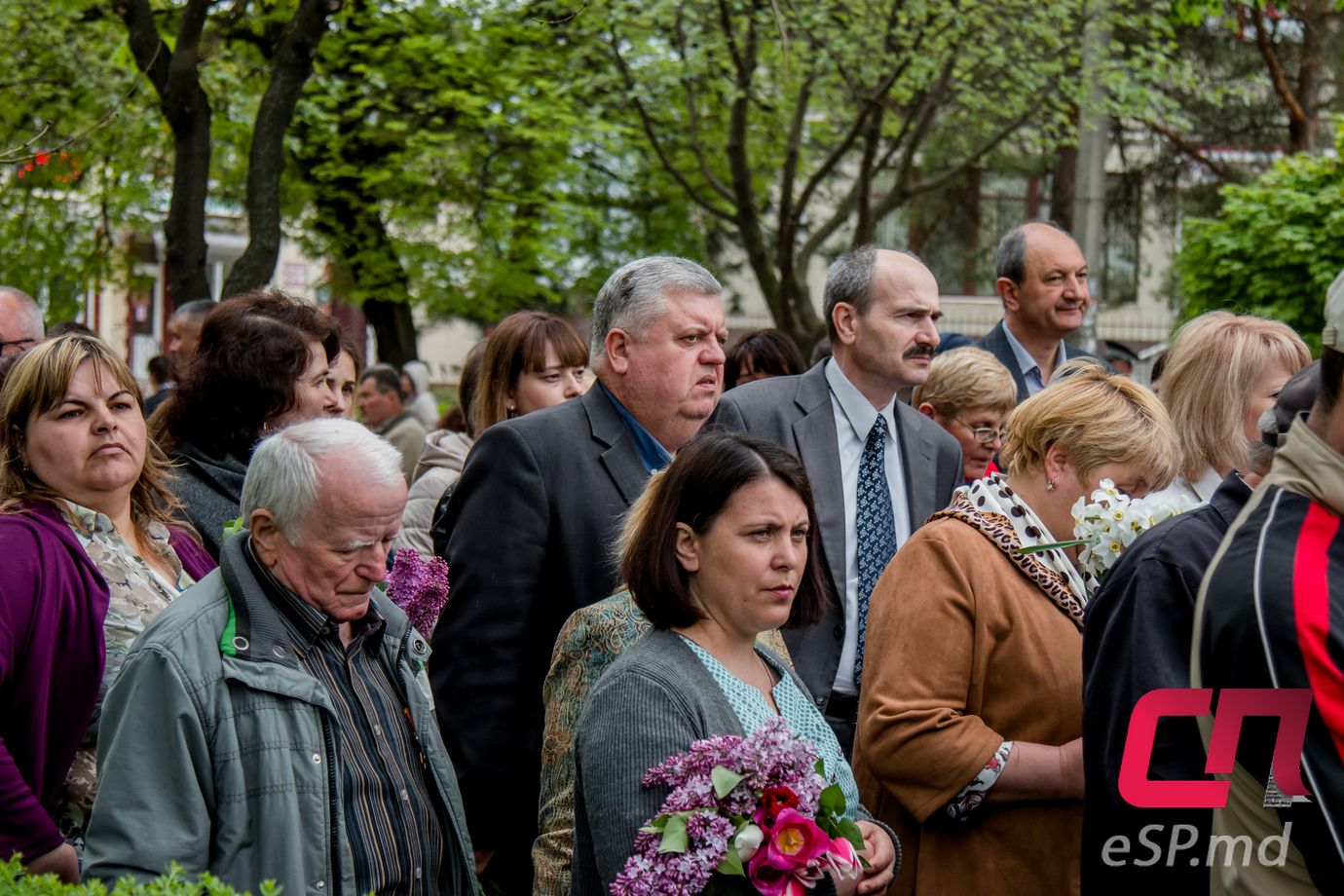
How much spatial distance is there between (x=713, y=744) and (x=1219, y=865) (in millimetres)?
950

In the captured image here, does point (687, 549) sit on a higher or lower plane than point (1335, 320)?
lower

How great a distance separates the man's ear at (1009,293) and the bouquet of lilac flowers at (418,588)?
3.54 metres

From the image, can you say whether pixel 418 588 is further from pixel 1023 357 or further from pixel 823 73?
pixel 823 73

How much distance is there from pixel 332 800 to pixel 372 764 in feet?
0.59

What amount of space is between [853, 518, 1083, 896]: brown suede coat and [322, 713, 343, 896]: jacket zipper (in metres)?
1.32

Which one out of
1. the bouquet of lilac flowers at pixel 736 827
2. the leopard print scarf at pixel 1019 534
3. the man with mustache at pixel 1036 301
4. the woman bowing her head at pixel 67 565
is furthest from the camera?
the man with mustache at pixel 1036 301

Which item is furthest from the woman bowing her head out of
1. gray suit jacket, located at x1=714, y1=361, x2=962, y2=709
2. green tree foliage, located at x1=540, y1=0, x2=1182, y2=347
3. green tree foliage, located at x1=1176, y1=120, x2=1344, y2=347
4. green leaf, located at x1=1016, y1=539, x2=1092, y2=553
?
green tree foliage, located at x1=1176, y1=120, x2=1344, y2=347

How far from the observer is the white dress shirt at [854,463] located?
4812 mm

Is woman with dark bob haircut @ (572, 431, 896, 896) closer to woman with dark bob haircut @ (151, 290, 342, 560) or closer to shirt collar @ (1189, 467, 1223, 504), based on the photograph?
shirt collar @ (1189, 467, 1223, 504)

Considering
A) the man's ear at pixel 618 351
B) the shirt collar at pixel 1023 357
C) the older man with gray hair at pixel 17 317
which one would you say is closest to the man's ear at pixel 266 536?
the man's ear at pixel 618 351

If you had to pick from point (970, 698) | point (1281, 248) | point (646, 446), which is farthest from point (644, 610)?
point (1281, 248)

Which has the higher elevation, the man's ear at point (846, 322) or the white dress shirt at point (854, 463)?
the man's ear at point (846, 322)

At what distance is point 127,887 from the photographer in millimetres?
2797

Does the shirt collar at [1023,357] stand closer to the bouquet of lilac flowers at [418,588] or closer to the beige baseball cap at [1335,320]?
the bouquet of lilac flowers at [418,588]
